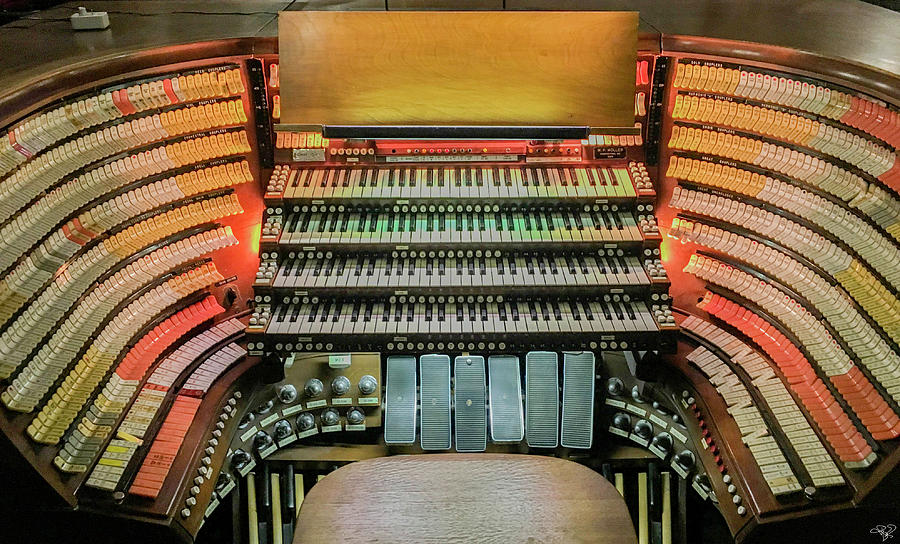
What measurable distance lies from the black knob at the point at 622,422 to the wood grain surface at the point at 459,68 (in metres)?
1.85

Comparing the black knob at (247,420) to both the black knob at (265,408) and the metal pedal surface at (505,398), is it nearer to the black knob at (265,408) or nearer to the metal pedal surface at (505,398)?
the black knob at (265,408)

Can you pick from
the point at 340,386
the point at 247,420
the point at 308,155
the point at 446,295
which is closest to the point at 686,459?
the point at 446,295

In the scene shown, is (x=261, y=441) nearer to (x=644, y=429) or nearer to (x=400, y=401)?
(x=400, y=401)

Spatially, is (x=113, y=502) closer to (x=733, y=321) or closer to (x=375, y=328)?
(x=375, y=328)

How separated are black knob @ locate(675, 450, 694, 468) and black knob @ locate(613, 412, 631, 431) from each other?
1.22 ft

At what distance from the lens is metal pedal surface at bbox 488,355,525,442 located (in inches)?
177

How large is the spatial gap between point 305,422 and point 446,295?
1214 millimetres

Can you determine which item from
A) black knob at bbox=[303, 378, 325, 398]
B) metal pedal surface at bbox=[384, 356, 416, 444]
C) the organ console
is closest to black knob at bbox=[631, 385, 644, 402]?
the organ console

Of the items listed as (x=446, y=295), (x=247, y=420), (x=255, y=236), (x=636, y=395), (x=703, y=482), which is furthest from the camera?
(x=255, y=236)

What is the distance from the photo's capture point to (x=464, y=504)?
10.5 feet

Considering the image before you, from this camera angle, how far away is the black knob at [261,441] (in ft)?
14.1

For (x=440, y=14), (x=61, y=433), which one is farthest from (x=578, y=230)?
(x=61, y=433)

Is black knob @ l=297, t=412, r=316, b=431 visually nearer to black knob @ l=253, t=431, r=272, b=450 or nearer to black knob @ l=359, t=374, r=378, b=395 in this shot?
black knob @ l=253, t=431, r=272, b=450

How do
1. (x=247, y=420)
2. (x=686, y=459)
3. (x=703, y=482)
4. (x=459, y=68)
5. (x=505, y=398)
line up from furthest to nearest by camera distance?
1. (x=505, y=398)
2. (x=247, y=420)
3. (x=686, y=459)
4. (x=703, y=482)
5. (x=459, y=68)
